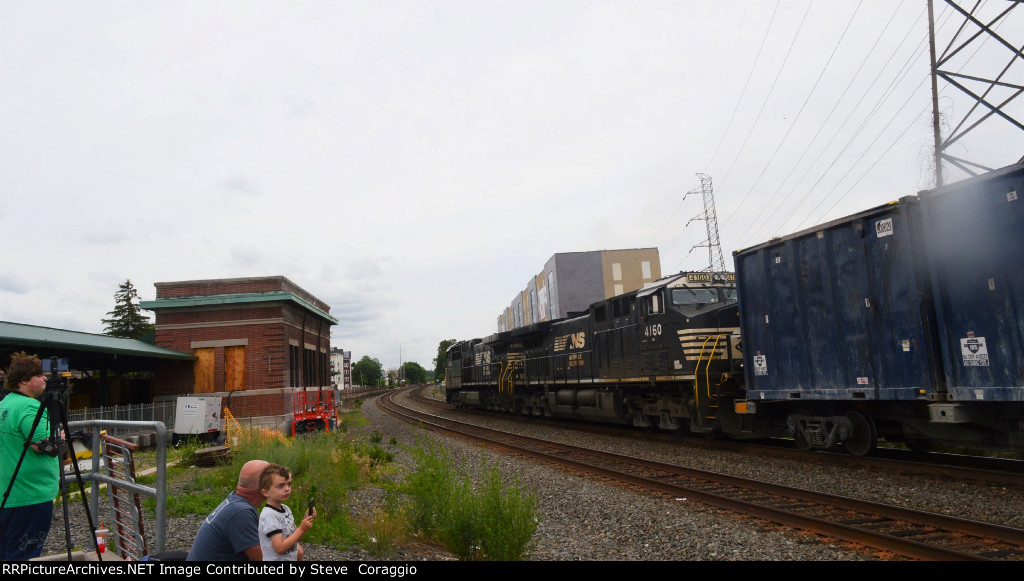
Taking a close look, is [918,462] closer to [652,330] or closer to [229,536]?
[652,330]

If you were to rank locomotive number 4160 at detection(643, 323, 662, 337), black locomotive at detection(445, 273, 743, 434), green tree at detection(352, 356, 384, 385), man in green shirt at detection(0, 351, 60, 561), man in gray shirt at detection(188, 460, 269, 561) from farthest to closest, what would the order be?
green tree at detection(352, 356, 384, 385), locomotive number 4160 at detection(643, 323, 662, 337), black locomotive at detection(445, 273, 743, 434), man in green shirt at detection(0, 351, 60, 561), man in gray shirt at detection(188, 460, 269, 561)

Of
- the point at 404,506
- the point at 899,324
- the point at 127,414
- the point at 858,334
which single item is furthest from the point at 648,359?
the point at 127,414

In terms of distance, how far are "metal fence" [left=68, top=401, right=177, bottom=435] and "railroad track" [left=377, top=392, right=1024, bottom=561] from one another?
465 inches

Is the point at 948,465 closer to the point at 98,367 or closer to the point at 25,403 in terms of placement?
the point at 25,403

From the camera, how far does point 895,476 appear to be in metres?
8.77

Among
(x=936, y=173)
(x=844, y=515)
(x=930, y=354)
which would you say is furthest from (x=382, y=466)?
(x=936, y=173)

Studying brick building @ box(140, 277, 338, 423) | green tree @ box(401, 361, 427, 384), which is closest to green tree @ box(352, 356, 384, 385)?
green tree @ box(401, 361, 427, 384)

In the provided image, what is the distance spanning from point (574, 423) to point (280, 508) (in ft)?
58.5

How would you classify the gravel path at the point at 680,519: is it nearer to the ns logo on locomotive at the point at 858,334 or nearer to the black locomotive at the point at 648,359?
the ns logo on locomotive at the point at 858,334

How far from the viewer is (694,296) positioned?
14070 millimetres

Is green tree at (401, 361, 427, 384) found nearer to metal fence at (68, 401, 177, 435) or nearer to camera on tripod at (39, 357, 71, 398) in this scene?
metal fence at (68, 401, 177, 435)

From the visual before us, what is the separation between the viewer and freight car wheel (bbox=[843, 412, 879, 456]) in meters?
9.77

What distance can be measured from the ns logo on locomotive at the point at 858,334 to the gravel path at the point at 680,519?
3.34 feet

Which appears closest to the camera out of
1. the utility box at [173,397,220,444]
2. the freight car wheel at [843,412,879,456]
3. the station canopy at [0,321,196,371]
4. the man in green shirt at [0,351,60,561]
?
the man in green shirt at [0,351,60,561]
